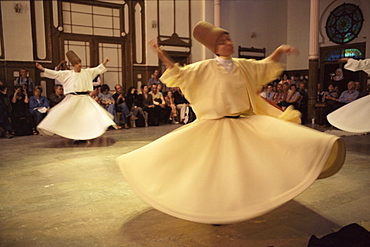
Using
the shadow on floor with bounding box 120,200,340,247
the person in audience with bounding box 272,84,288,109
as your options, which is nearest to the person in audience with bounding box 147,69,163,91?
the person in audience with bounding box 272,84,288,109

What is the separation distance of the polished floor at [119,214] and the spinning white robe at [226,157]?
28 centimetres

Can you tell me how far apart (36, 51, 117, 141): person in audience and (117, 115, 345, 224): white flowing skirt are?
3.44 meters

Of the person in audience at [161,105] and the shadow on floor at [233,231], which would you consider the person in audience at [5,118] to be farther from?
the shadow on floor at [233,231]

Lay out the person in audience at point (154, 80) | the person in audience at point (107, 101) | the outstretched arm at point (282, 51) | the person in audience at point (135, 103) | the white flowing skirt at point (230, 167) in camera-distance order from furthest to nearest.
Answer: the person in audience at point (154, 80), the person in audience at point (135, 103), the person in audience at point (107, 101), the outstretched arm at point (282, 51), the white flowing skirt at point (230, 167)

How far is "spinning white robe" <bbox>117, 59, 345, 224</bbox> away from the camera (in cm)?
193

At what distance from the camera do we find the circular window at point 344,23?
1110cm

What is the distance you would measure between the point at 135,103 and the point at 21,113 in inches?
108

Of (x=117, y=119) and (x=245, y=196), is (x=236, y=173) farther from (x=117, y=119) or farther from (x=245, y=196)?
(x=117, y=119)

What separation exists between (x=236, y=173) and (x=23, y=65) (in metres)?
8.04

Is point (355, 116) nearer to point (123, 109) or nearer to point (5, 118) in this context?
point (123, 109)

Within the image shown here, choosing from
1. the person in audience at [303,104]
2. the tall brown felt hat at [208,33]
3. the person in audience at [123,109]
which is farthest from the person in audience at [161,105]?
the tall brown felt hat at [208,33]

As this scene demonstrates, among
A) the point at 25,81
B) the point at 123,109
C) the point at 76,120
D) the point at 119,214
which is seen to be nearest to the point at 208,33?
the point at 119,214

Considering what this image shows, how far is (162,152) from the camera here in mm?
2260

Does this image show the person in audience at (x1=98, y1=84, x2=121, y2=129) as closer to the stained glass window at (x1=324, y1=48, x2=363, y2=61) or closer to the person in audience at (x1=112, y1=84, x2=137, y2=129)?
the person in audience at (x1=112, y1=84, x2=137, y2=129)
